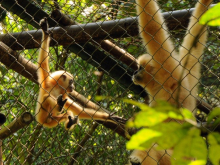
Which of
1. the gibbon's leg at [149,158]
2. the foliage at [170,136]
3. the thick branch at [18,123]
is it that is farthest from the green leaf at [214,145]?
the gibbon's leg at [149,158]

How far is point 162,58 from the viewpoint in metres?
2.91

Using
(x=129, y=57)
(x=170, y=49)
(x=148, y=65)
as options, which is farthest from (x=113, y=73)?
(x=170, y=49)

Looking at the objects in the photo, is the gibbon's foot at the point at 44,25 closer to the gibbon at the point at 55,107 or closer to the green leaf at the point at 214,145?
the gibbon at the point at 55,107

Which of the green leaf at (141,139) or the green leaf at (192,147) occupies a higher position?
the green leaf at (192,147)

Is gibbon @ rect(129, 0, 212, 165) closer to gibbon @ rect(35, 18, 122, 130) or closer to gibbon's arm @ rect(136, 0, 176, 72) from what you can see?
gibbon's arm @ rect(136, 0, 176, 72)

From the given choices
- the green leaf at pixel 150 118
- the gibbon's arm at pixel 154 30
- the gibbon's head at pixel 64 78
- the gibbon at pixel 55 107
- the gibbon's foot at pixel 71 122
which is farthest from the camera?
the gibbon's head at pixel 64 78

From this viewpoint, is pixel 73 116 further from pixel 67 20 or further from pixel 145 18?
pixel 145 18

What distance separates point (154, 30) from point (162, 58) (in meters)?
0.31

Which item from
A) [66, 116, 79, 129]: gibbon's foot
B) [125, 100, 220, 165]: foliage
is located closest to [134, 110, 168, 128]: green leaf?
[125, 100, 220, 165]: foliage

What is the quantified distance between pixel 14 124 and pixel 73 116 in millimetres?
1048

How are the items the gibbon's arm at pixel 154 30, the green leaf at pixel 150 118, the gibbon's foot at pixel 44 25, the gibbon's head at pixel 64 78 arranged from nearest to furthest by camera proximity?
the green leaf at pixel 150 118
the gibbon's arm at pixel 154 30
the gibbon's foot at pixel 44 25
the gibbon's head at pixel 64 78

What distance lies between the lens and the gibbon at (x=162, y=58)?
8.76ft

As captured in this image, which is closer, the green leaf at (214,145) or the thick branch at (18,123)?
the green leaf at (214,145)

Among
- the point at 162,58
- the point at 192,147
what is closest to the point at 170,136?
the point at 192,147
